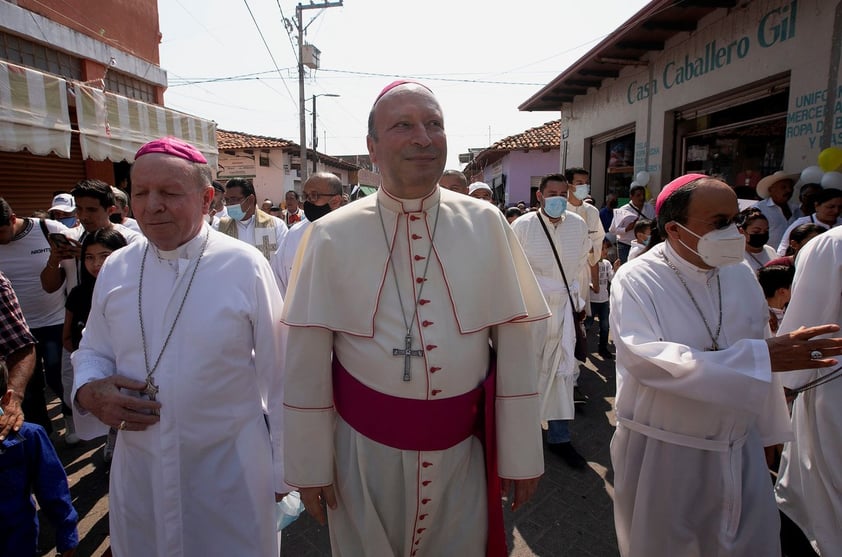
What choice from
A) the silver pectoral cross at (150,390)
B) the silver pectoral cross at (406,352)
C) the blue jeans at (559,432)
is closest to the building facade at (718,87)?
the blue jeans at (559,432)

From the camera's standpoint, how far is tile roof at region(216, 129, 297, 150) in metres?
28.6

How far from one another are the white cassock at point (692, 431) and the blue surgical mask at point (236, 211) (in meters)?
4.29

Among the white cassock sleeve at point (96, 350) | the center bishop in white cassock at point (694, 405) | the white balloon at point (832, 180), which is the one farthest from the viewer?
the white balloon at point (832, 180)

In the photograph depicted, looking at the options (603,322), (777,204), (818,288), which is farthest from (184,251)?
(777,204)

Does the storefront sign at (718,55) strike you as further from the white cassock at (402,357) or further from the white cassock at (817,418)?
the white cassock at (402,357)

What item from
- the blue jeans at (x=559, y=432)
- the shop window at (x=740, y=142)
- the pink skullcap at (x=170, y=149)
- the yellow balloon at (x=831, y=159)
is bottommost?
the blue jeans at (x=559, y=432)

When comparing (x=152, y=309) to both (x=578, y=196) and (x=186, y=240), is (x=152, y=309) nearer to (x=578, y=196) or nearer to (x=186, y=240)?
(x=186, y=240)

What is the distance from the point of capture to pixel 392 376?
1750 millimetres

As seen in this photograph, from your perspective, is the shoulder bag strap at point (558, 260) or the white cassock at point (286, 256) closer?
the shoulder bag strap at point (558, 260)

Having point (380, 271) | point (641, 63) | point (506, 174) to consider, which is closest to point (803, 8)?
point (641, 63)

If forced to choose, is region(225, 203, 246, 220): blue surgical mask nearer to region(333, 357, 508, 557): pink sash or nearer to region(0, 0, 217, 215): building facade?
region(0, 0, 217, 215): building facade

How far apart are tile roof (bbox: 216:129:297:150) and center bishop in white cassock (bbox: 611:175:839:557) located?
28.9 m

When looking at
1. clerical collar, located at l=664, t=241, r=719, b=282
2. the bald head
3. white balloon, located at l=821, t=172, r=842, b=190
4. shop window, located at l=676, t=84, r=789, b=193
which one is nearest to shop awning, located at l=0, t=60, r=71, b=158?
the bald head

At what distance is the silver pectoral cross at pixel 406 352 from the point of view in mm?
1731
